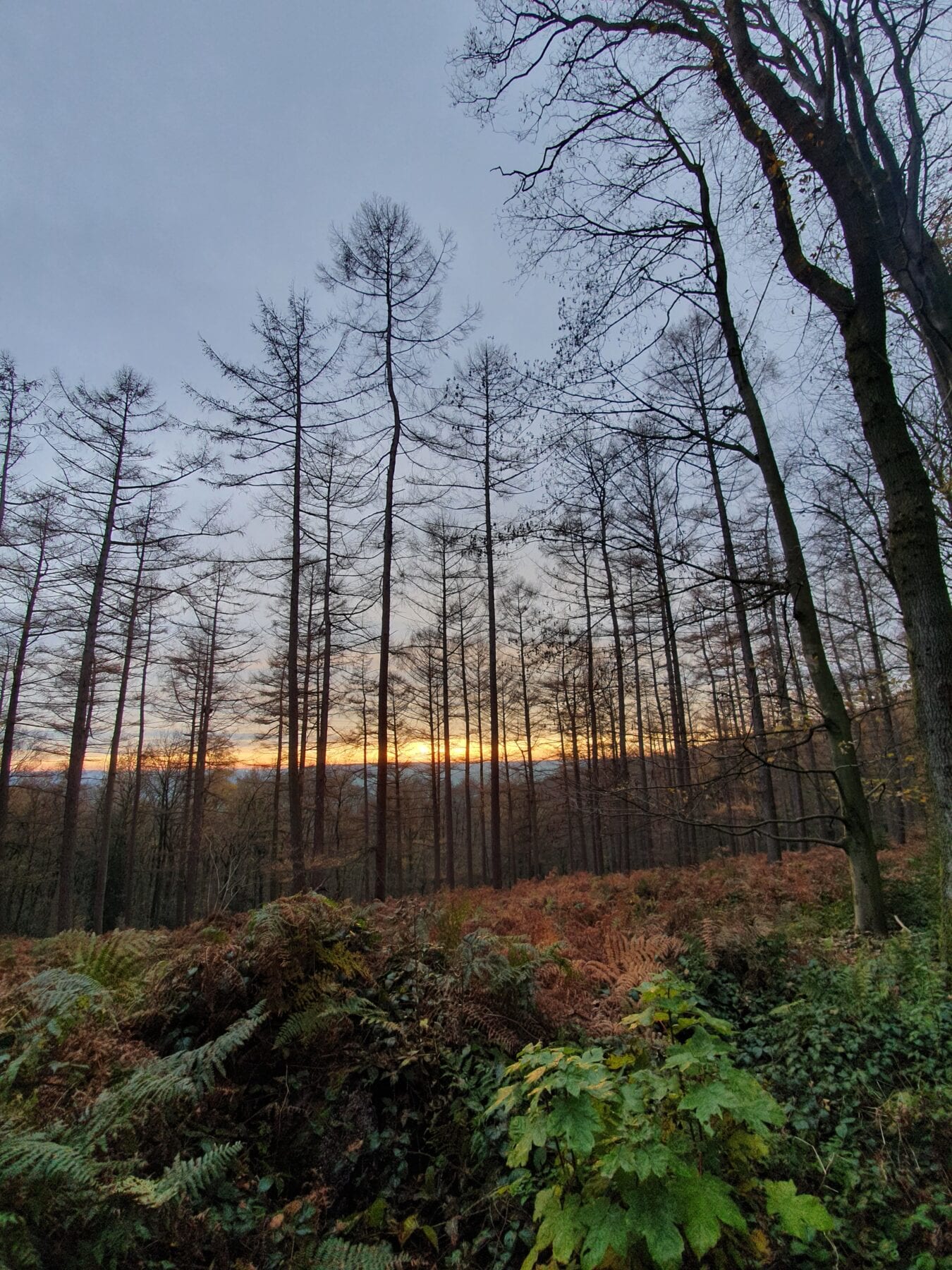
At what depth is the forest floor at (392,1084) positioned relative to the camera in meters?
2.01

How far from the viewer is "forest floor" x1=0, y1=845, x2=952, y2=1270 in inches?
79.3

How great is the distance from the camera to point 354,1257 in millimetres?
2066

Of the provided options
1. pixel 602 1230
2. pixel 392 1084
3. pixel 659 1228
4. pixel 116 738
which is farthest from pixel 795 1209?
pixel 116 738

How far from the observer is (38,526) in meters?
13.8

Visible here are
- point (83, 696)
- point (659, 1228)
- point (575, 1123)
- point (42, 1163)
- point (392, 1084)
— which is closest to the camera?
point (659, 1228)

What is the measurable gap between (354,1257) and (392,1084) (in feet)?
3.11

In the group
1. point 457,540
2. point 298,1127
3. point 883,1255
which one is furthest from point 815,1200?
point 457,540

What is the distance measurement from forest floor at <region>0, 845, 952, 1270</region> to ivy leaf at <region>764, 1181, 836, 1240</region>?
21 mm

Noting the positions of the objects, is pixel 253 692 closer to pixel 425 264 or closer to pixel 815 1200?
pixel 425 264

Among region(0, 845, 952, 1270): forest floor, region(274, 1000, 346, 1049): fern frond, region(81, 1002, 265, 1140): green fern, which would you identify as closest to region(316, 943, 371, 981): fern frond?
region(0, 845, 952, 1270): forest floor

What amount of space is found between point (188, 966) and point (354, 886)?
3530cm

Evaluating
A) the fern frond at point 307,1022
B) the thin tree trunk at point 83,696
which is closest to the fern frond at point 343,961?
the fern frond at point 307,1022

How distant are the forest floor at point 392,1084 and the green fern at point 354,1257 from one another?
0.03 ft

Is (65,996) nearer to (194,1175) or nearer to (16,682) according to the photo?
(194,1175)
